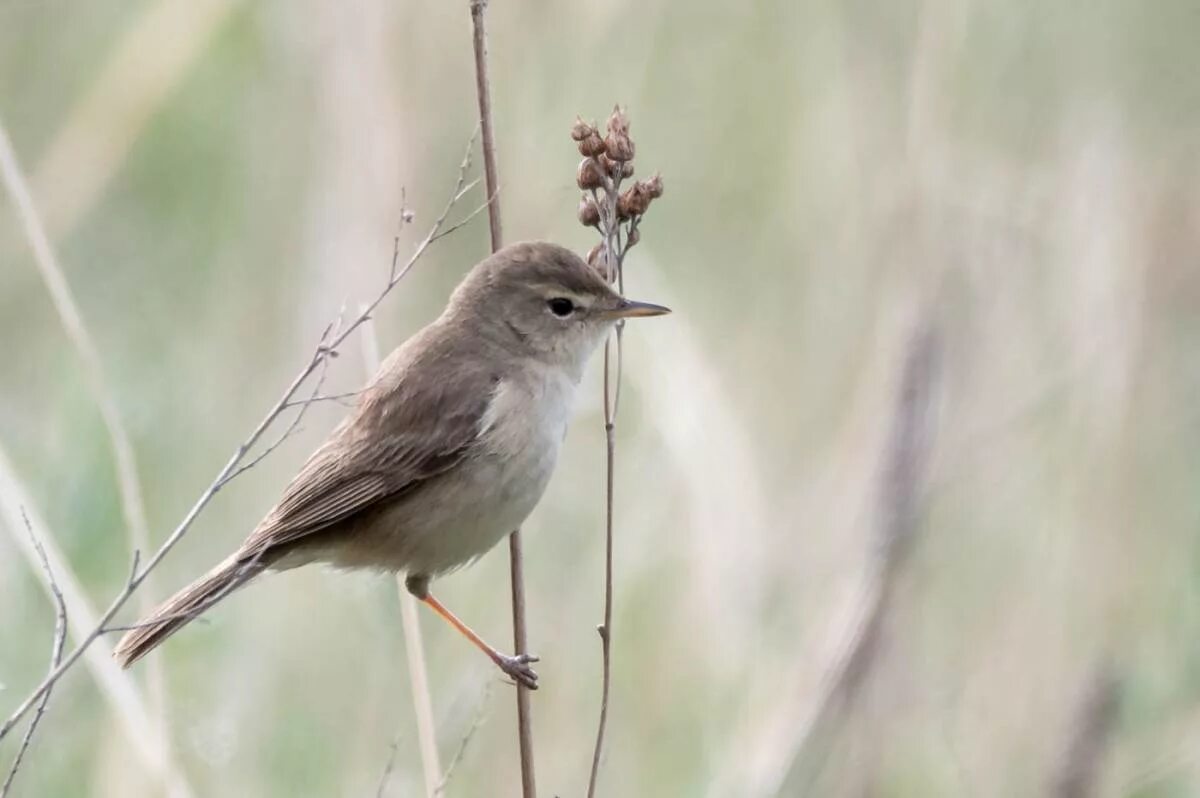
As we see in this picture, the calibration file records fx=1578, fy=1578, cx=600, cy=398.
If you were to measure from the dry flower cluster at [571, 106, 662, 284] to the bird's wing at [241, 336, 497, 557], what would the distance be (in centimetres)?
90

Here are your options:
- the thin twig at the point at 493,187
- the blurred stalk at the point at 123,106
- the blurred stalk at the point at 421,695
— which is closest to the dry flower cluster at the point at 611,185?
the thin twig at the point at 493,187

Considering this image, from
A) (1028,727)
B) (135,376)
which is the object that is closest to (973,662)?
(1028,727)

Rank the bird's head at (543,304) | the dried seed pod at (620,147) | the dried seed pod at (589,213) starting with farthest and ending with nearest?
1. the bird's head at (543,304)
2. the dried seed pod at (589,213)
3. the dried seed pod at (620,147)

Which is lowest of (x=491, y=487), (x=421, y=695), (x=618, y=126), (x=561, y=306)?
(x=421, y=695)

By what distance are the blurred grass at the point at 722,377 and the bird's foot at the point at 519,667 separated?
10.5 inches

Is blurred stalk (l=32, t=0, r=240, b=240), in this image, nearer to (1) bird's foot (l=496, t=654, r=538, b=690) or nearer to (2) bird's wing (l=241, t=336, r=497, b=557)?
(2) bird's wing (l=241, t=336, r=497, b=557)

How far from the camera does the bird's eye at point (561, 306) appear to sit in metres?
4.00

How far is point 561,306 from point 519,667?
103 centimetres

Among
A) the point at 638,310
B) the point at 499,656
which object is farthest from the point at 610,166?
the point at 499,656

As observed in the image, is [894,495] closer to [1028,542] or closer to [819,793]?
[819,793]

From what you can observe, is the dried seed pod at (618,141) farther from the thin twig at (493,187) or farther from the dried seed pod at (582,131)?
the thin twig at (493,187)

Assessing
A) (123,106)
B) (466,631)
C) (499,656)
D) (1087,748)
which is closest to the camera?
(1087,748)

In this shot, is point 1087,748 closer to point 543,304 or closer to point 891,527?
point 891,527

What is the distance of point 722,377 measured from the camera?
15.3 ft
